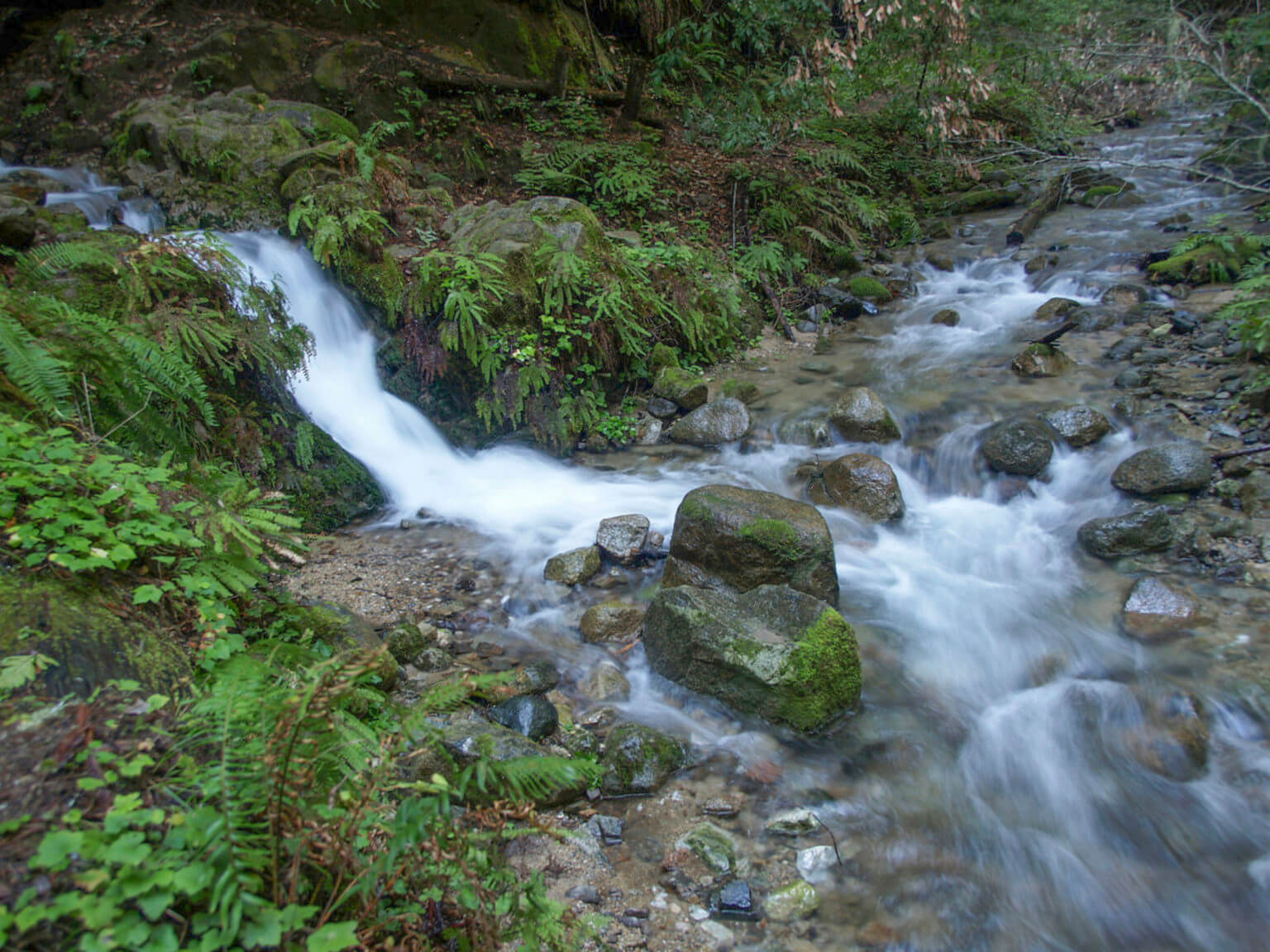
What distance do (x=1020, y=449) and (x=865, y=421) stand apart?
147 cm

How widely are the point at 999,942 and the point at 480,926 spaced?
7.76 ft

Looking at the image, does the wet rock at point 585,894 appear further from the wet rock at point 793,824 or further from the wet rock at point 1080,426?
the wet rock at point 1080,426

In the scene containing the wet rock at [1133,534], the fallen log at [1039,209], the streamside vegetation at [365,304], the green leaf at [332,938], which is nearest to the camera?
the green leaf at [332,938]

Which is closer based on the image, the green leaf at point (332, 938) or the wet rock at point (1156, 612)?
the green leaf at point (332, 938)

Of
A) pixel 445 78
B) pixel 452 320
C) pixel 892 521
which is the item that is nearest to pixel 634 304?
pixel 452 320

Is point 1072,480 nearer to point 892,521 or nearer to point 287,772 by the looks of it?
point 892,521

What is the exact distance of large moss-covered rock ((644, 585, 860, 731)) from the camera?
154 inches

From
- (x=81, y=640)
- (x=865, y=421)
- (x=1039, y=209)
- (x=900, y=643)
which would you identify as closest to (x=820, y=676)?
(x=900, y=643)

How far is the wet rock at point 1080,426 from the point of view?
6.52 metres

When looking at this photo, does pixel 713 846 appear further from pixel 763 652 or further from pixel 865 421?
pixel 865 421

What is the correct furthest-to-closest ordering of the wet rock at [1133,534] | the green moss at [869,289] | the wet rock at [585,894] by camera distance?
the green moss at [869,289]
the wet rock at [1133,534]
the wet rock at [585,894]

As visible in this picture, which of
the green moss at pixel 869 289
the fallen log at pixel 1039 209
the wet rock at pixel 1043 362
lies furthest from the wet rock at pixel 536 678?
the fallen log at pixel 1039 209

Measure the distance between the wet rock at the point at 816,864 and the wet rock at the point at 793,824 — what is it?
0.33ft

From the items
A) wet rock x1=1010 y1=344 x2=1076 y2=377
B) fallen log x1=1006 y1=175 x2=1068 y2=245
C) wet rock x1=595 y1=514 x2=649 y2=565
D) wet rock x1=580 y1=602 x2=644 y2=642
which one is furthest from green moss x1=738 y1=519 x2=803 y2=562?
fallen log x1=1006 y1=175 x2=1068 y2=245
